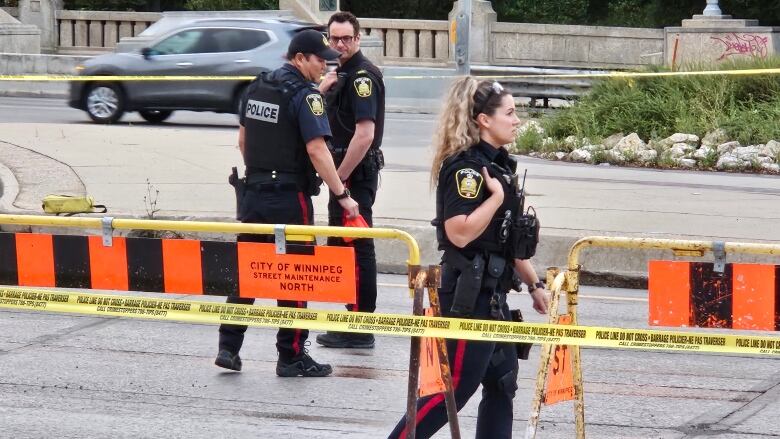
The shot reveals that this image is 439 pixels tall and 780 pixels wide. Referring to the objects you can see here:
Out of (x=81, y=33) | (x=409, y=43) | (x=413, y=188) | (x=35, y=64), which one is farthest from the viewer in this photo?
(x=81, y=33)

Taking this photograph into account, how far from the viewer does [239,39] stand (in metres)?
21.6

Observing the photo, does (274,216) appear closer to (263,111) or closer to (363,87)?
(263,111)

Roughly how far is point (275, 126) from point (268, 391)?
1.40 meters

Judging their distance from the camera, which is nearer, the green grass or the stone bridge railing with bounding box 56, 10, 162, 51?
the green grass

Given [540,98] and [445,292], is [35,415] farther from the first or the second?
[540,98]

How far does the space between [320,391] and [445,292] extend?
1.95m

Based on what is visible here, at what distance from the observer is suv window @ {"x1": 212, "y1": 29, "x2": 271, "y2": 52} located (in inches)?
848

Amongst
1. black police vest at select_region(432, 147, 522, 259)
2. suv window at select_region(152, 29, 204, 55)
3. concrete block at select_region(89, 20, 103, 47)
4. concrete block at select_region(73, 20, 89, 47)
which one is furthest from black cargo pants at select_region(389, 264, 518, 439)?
concrete block at select_region(73, 20, 89, 47)

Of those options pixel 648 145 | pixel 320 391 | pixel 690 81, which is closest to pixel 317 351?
pixel 320 391

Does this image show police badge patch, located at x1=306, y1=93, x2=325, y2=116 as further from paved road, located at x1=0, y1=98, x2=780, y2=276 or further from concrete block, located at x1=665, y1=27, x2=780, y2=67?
concrete block, located at x1=665, y1=27, x2=780, y2=67

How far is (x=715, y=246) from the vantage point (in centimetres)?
492

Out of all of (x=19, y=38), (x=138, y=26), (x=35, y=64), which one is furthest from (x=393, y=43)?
(x=19, y=38)

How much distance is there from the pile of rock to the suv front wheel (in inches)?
290

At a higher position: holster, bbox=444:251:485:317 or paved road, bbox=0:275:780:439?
holster, bbox=444:251:485:317
